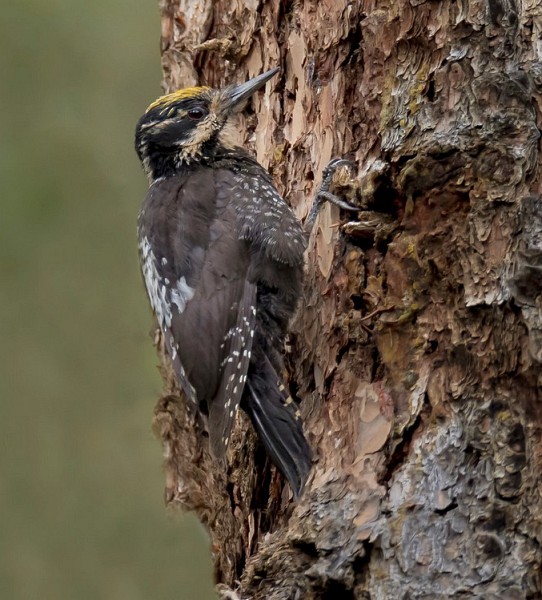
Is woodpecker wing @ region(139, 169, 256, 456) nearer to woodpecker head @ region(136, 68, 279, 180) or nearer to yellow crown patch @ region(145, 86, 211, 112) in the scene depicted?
woodpecker head @ region(136, 68, 279, 180)

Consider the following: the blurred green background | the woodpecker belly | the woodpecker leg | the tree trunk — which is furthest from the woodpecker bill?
the blurred green background

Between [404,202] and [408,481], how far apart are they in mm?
956

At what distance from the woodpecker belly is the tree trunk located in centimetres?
12

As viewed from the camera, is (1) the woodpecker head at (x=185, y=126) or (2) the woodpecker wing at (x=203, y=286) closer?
(2) the woodpecker wing at (x=203, y=286)

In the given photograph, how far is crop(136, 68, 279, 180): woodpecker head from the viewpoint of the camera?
4594mm

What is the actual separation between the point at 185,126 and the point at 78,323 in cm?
190

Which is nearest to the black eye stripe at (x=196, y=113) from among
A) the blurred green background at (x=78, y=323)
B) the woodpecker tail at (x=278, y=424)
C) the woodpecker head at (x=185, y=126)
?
the woodpecker head at (x=185, y=126)

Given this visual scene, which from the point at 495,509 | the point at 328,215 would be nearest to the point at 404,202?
the point at 328,215

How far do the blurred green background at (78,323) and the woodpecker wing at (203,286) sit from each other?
1.71 m

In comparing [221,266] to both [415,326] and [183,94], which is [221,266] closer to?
[183,94]

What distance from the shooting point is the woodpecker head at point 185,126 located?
4594 millimetres

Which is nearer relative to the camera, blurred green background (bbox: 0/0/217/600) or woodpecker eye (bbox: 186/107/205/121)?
woodpecker eye (bbox: 186/107/205/121)

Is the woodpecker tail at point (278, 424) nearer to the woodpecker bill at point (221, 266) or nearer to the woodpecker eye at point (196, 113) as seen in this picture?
the woodpecker bill at point (221, 266)

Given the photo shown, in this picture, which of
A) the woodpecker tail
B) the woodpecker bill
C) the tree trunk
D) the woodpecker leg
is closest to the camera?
the tree trunk
